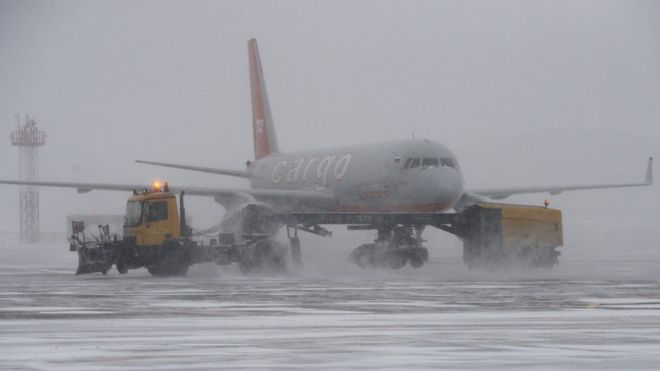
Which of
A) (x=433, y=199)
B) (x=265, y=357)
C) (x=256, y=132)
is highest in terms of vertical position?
(x=256, y=132)

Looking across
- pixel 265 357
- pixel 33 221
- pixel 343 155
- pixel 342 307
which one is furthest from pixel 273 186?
pixel 33 221

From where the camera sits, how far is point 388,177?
4819cm

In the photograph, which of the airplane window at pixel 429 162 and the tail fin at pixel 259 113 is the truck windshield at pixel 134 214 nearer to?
the airplane window at pixel 429 162

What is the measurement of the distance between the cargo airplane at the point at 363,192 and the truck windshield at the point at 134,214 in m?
3.81

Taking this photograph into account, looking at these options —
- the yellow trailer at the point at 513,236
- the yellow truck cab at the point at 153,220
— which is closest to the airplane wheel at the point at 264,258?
the yellow truck cab at the point at 153,220

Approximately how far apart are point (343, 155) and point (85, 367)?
37368 millimetres

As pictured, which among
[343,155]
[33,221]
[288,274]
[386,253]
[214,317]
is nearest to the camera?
[214,317]

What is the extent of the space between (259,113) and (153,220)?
93.2 ft

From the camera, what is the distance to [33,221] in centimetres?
13638

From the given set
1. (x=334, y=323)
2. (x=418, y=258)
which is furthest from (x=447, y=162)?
(x=334, y=323)

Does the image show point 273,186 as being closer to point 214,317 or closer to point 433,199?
point 433,199

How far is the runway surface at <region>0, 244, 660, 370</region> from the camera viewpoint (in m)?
16.0

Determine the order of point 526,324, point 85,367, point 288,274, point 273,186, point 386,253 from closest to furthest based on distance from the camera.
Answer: point 85,367 < point 526,324 < point 288,274 < point 386,253 < point 273,186

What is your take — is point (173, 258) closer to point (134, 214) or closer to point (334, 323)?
point (134, 214)
